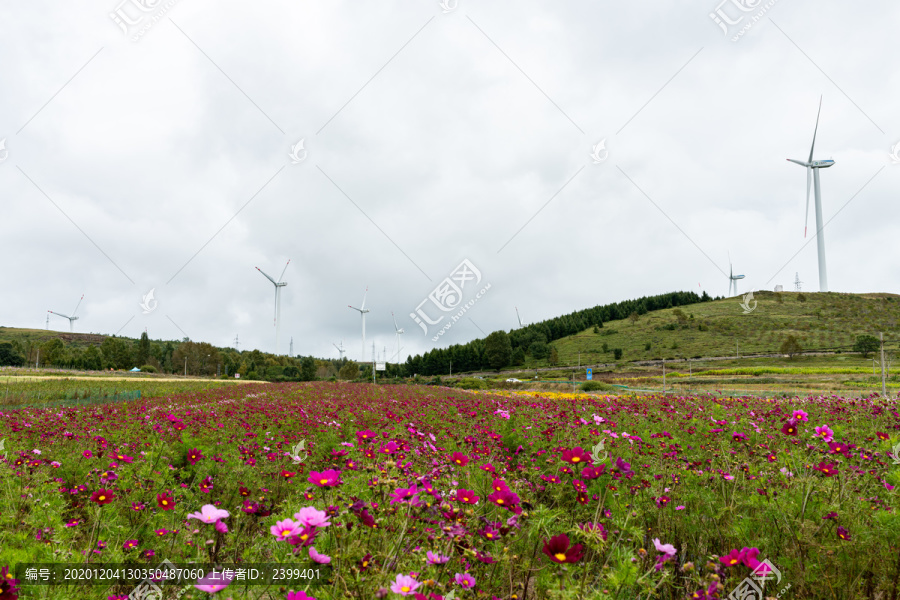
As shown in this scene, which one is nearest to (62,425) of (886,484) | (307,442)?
(307,442)

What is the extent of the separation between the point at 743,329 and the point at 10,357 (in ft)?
465

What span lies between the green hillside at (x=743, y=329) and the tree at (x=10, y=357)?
336 feet

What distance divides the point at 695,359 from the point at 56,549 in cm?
8088

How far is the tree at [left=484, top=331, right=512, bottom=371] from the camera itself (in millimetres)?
93875

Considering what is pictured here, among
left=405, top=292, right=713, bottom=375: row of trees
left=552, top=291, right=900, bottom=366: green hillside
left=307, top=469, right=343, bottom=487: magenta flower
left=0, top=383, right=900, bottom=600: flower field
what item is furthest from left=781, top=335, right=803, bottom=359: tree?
left=307, top=469, right=343, bottom=487: magenta flower

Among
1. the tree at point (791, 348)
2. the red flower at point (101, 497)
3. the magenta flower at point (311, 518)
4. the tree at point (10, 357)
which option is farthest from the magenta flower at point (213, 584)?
the tree at point (10, 357)

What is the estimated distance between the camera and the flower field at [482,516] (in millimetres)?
2047

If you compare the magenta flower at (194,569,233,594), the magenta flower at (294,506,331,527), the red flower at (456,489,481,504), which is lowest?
the magenta flower at (194,569,233,594)

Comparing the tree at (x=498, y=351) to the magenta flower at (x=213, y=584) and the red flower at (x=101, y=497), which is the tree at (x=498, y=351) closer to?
the red flower at (x=101, y=497)

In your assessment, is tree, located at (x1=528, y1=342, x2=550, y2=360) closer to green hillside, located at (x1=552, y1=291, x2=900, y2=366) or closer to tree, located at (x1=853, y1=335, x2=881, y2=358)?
green hillside, located at (x1=552, y1=291, x2=900, y2=366)

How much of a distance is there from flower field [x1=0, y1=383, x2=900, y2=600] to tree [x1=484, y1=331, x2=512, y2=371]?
288ft

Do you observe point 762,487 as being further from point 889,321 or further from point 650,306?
point 650,306

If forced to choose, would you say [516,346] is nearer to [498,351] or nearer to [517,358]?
[517,358]

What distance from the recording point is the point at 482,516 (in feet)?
8.36
